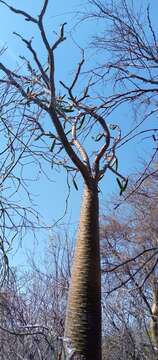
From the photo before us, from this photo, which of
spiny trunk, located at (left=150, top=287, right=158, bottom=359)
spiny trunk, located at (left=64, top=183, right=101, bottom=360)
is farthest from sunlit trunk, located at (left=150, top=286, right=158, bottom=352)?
spiny trunk, located at (left=64, top=183, right=101, bottom=360)

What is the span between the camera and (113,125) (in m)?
2.71

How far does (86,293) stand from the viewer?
Answer: 1.88 m

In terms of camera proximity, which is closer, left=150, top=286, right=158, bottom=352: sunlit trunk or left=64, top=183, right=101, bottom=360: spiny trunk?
left=64, top=183, right=101, bottom=360: spiny trunk

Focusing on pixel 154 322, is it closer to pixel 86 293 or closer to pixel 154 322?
pixel 154 322

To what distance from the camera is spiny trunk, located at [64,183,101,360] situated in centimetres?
178

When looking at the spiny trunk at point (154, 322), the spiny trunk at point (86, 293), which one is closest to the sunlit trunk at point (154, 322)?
the spiny trunk at point (154, 322)

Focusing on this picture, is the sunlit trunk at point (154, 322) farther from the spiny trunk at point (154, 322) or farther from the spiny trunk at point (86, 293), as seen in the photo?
the spiny trunk at point (86, 293)

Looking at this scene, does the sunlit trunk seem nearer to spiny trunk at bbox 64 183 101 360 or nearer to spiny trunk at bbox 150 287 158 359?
spiny trunk at bbox 150 287 158 359

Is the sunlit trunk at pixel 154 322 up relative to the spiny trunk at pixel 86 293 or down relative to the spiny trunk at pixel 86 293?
up

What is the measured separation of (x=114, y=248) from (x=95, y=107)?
705 centimetres

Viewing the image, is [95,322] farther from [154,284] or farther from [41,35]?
[154,284]

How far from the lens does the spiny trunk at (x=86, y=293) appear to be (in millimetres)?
1779

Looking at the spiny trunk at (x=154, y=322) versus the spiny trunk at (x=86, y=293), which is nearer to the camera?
Result: the spiny trunk at (x=86, y=293)

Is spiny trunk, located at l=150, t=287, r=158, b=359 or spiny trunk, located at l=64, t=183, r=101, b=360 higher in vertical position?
spiny trunk, located at l=150, t=287, r=158, b=359
